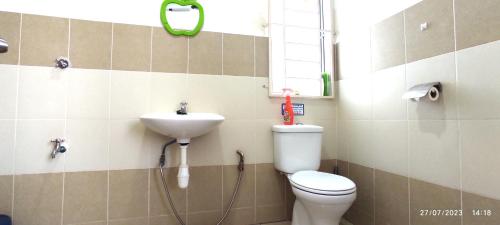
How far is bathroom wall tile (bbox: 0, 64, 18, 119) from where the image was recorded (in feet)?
4.23

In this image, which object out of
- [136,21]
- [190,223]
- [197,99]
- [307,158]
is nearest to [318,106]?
[307,158]

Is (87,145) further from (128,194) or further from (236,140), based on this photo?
(236,140)

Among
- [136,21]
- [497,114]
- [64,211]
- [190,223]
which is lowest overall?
[190,223]

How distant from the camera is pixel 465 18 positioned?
1009 mm

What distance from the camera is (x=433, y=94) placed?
108 centimetres

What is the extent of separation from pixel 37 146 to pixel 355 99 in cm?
200

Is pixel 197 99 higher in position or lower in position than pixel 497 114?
higher

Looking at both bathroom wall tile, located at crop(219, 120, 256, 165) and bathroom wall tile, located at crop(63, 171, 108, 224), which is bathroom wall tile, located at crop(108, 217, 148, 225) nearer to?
bathroom wall tile, located at crop(63, 171, 108, 224)

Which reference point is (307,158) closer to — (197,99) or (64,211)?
(197,99)

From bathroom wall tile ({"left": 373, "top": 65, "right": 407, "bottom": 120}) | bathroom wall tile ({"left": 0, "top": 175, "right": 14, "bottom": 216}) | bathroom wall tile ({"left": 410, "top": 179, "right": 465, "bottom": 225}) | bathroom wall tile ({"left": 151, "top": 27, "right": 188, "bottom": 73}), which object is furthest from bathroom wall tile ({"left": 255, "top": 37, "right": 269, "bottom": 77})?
bathroom wall tile ({"left": 0, "top": 175, "right": 14, "bottom": 216})

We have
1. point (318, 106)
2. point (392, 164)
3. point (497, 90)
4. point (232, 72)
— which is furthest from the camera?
point (318, 106)

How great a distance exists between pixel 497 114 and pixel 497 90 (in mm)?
93

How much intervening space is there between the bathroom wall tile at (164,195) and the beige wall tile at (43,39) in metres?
0.89

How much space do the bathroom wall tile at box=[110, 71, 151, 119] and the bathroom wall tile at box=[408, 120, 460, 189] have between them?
1.55 meters
